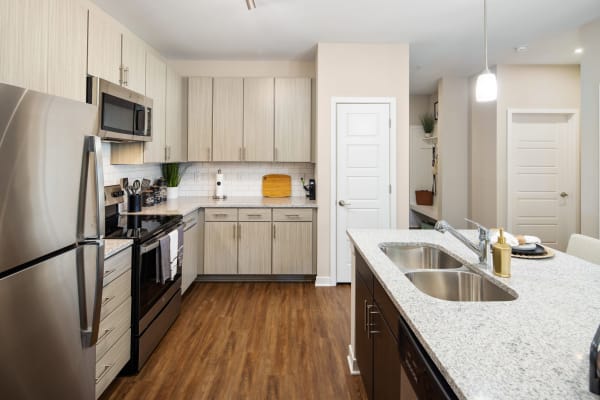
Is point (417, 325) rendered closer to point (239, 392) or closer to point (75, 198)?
point (75, 198)

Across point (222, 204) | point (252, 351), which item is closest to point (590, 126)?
point (252, 351)

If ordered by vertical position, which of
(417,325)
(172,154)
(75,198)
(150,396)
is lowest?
(150,396)

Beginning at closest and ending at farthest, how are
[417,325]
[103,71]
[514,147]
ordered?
[417,325], [103,71], [514,147]

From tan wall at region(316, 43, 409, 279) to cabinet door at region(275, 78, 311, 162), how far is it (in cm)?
38

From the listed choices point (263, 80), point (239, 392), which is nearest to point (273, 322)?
point (239, 392)

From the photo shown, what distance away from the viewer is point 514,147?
4.96 metres

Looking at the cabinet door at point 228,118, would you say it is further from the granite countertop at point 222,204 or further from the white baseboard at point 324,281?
the white baseboard at point 324,281

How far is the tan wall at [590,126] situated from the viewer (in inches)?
132

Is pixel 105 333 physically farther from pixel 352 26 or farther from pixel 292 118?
pixel 352 26

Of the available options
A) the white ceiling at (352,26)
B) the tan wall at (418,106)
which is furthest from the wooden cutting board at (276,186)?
the tan wall at (418,106)

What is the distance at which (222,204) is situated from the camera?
13.3ft

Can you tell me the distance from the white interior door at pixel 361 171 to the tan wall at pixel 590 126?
1.82 metres

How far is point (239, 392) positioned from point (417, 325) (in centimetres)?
151

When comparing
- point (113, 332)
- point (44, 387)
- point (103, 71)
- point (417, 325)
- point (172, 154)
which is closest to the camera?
point (417, 325)
